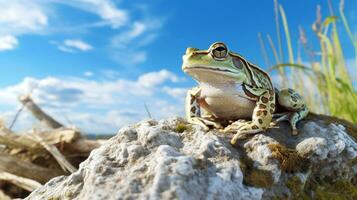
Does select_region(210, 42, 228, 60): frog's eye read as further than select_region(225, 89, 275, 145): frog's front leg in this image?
Yes

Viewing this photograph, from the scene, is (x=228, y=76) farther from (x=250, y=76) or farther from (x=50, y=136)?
(x=50, y=136)

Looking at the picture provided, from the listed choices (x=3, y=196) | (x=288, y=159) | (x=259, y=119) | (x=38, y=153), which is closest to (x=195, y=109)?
(x=259, y=119)

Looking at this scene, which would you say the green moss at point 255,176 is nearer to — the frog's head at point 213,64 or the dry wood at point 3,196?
the frog's head at point 213,64

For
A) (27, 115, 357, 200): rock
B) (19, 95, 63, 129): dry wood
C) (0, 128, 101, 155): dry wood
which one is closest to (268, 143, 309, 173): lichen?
(27, 115, 357, 200): rock

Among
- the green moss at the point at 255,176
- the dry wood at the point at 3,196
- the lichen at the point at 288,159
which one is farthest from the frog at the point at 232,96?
the dry wood at the point at 3,196

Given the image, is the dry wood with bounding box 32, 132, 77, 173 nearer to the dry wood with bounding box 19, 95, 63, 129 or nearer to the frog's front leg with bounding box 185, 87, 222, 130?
the dry wood with bounding box 19, 95, 63, 129

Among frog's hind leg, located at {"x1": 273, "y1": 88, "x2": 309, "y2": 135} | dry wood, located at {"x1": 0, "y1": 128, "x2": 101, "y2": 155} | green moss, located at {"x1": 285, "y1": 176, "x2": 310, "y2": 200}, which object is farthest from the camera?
dry wood, located at {"x1": 0, "y1": 128, "x2": 101, "y2": 155}

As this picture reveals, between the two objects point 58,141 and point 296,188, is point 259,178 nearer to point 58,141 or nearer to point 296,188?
point 296,188
